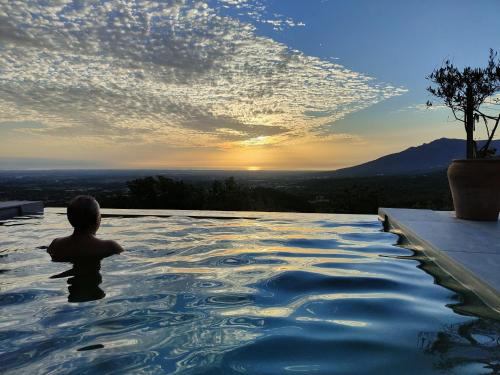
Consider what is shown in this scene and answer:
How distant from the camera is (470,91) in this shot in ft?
26.5

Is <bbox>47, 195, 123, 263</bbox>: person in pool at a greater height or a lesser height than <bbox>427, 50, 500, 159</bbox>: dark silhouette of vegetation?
lesser

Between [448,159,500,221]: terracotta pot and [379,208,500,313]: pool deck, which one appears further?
[448,159,500,221]: terracotta pot

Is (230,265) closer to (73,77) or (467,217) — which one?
(467,217)

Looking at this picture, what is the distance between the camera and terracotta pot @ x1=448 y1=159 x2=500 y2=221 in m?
6.02

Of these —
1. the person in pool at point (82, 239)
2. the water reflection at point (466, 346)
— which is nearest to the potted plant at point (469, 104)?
the water reflection at point (466, 346)

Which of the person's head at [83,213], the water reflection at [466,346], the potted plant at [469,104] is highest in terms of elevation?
the potted plant at [469,104]

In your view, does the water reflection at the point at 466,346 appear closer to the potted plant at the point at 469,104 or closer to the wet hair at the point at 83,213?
the wet hair at the point at 83,213

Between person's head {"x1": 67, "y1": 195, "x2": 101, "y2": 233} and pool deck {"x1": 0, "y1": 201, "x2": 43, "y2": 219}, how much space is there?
4.94 metres

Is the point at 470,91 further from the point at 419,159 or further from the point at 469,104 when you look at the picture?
the point at 419,159

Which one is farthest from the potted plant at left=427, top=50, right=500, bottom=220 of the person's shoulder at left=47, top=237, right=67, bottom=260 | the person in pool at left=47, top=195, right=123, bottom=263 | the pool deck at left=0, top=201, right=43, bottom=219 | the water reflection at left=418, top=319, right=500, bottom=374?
the pool deck at left=0, top=201, right=43, bottom=219

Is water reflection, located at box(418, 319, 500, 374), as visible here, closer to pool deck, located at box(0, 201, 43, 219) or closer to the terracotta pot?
the terracotta pot

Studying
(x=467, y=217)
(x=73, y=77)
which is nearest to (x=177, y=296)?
(x=467, y=217)

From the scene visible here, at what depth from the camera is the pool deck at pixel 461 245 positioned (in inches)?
107

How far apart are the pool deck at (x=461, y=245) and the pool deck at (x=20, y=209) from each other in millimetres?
7534
